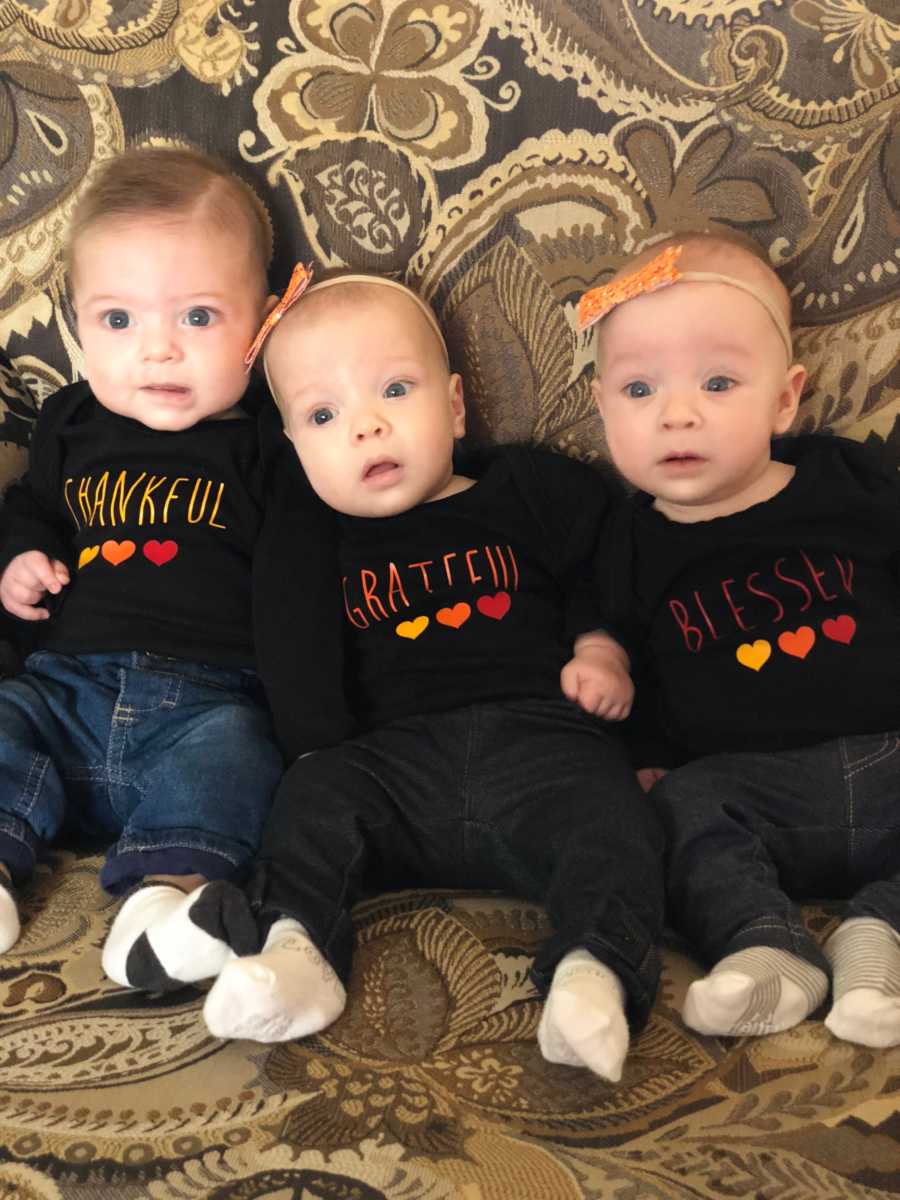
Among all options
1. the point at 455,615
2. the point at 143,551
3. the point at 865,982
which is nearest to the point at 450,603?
the point at 455,615

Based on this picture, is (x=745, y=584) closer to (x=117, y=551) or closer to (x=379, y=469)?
(x=379, y=469)

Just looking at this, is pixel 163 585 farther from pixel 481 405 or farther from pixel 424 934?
pixel 424 934

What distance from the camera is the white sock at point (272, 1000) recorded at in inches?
34.9

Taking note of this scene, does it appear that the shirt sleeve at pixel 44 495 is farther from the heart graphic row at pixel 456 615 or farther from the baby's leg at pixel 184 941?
the baby's leg at pixel 184 941

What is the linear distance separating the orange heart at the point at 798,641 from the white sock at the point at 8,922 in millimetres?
822

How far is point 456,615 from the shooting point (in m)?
1.31

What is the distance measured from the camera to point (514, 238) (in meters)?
1.36

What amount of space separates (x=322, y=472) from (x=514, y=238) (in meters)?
0.37

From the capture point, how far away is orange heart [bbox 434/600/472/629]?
4.30 ft

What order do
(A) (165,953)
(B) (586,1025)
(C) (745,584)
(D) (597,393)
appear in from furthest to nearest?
(D) (597,393)
(C) (745,584)
(A) (165,953)
(B) (586,1025)

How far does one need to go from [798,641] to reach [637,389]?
0.34 metres

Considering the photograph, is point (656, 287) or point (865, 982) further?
point (656, 287)

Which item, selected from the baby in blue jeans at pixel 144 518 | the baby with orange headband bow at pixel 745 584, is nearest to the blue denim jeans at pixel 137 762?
the baby in blue jeans at pixel 144 518

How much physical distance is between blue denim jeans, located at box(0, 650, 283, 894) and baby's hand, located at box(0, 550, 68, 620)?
2.8 inches
